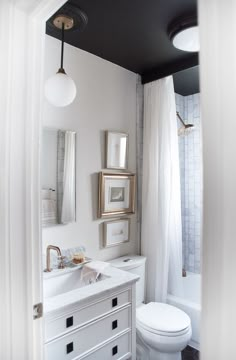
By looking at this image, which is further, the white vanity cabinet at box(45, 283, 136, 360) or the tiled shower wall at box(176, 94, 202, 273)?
the tiled shower wall at box(176, 94, 202, 273)

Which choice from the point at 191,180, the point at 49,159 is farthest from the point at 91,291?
the point at 191,180

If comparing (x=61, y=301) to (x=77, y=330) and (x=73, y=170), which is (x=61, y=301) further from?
(x=73, y=170)

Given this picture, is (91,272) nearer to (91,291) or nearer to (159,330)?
(91,291)

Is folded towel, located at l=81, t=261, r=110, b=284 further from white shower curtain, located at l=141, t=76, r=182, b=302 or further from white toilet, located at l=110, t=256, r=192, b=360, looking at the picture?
white shower curtain, located at l=141, t=76, r=182, b=302

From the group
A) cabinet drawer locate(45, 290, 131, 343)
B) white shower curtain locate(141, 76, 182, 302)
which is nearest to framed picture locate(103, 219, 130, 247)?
white shower curtain locate(141, 76, 182, 302)

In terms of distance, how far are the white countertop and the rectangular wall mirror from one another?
1.27ft

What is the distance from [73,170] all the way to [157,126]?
2.93ft

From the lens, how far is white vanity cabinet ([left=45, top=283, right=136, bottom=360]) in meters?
1.31

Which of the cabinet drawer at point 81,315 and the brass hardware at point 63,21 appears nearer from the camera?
the cabinet drawer at point 81,315

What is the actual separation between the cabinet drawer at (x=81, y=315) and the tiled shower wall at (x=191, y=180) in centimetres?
151

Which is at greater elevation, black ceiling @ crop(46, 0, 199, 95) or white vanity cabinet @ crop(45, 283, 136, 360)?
black ceiling @ crop(46, 0, 199, 95)

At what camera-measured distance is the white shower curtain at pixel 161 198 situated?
91.5 inches

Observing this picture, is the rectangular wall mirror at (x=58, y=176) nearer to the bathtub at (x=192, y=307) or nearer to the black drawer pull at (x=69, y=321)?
the black drawer pull at (x=69, y=321)

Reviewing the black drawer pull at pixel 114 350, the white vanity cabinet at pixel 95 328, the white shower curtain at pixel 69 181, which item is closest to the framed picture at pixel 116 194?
the white shower curtain at pixel 69 181
